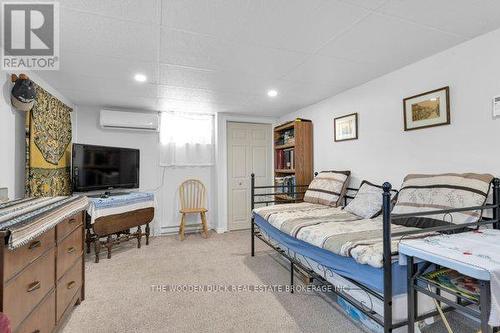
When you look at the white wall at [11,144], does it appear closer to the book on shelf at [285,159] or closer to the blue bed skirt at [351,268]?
the blue bed skirt at [351,268]

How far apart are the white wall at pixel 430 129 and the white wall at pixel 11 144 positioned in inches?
132

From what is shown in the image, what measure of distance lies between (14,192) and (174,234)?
233cm

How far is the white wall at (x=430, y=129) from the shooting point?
5.77ft

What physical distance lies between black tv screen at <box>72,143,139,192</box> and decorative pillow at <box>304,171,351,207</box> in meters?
2.64

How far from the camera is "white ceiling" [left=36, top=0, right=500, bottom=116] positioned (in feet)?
4.80

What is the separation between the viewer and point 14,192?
212 centimetres

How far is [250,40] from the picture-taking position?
1830 mm

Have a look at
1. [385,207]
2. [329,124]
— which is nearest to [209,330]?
[385,207]

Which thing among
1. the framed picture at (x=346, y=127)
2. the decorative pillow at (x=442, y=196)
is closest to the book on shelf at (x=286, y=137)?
the framed picture at (x=346, y=127)

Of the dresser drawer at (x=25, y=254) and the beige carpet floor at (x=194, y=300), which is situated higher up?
the dresser drawer at (x=25, y=254)

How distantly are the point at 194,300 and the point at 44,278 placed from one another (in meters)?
1.09

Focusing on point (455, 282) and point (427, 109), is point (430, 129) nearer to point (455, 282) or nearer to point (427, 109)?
point (427, 109)

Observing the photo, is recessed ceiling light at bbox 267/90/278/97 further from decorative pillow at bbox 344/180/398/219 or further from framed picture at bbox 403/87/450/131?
decorative pillow at bbox 344/180/398/219

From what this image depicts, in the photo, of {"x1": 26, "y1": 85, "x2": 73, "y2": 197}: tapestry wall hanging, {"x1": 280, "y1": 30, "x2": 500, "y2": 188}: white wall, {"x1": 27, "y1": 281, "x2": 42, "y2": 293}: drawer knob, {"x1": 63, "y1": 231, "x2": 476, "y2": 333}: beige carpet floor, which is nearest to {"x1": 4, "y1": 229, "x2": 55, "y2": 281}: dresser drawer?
{"x1": 27, "y1": 281, "x2": 42, "y2": 293}: drawer knob
